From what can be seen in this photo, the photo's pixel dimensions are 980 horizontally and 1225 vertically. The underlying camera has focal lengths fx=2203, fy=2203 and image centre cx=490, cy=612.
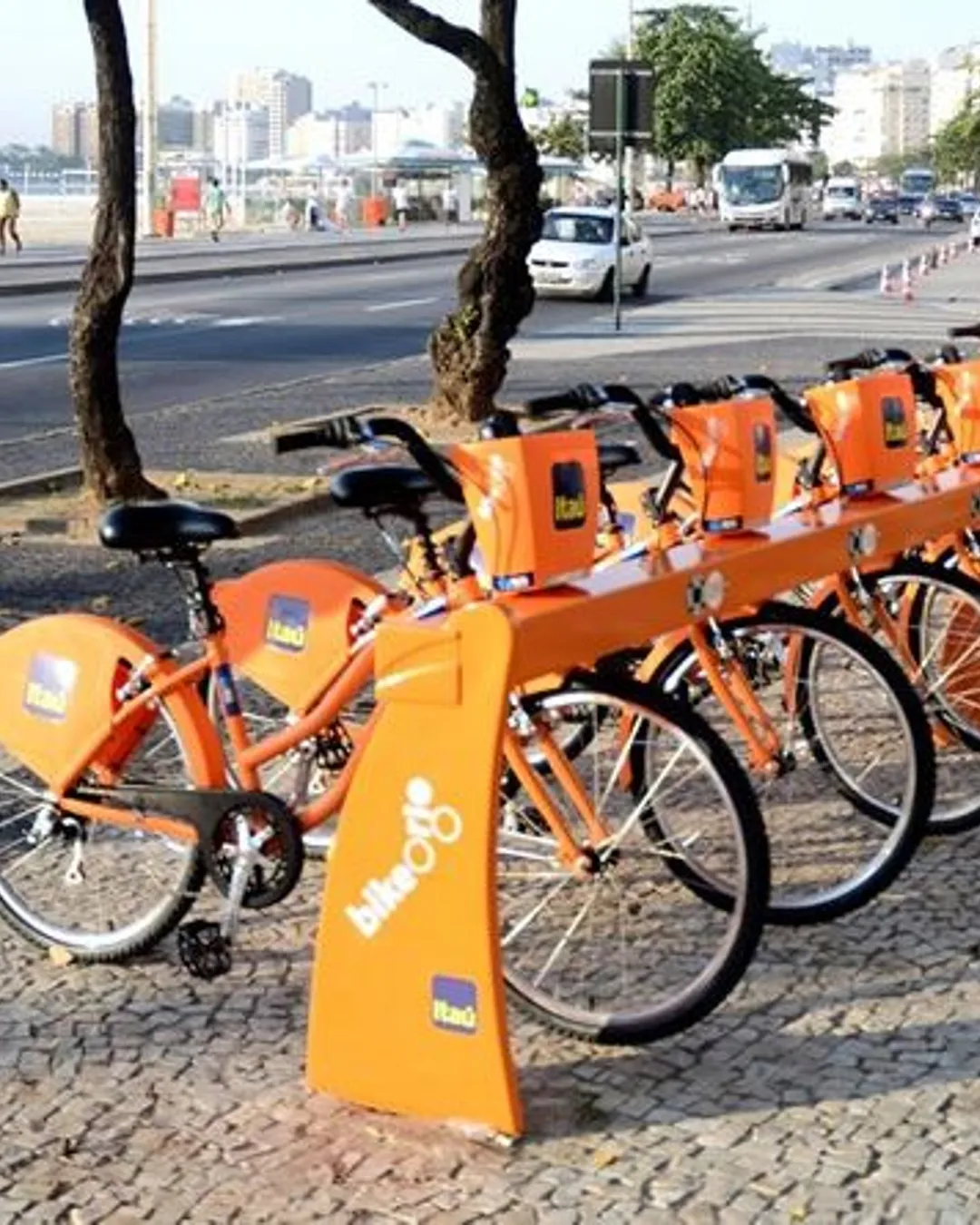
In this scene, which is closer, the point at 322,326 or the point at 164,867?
the point at 164,867

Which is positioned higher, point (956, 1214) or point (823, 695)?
point (823, 695)

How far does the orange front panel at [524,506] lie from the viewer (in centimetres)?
446

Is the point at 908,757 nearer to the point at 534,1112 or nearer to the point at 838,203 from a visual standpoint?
the point at 534,1112

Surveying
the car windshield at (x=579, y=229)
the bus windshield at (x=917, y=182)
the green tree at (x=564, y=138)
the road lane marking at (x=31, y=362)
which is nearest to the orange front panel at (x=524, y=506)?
the road lane marking at (x=31, y=362)

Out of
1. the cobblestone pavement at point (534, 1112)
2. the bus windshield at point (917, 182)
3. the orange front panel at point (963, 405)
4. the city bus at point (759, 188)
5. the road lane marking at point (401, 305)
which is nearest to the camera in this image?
the cobblestone pavement at point (534, 1112)

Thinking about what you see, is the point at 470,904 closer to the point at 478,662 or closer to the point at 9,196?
the point at 478,662

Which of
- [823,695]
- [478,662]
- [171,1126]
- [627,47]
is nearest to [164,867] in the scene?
[171,1126]

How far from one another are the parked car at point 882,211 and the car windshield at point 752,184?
68.7 ft

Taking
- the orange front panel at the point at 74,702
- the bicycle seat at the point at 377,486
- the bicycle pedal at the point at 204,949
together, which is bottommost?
the bicycle pedal at the point at 204,949

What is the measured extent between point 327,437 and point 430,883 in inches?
38.7

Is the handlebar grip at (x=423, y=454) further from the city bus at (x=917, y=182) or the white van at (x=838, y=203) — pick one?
the city bus at (x=917, y=182)

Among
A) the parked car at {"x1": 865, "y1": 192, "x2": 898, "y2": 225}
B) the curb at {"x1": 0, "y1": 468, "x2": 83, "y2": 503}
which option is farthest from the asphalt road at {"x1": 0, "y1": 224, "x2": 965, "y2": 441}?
the parked car at {"x1": 865, "y1": 192, "x2": 898, "y2": 225}

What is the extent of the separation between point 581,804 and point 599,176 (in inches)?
3845

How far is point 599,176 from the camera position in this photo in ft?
328
